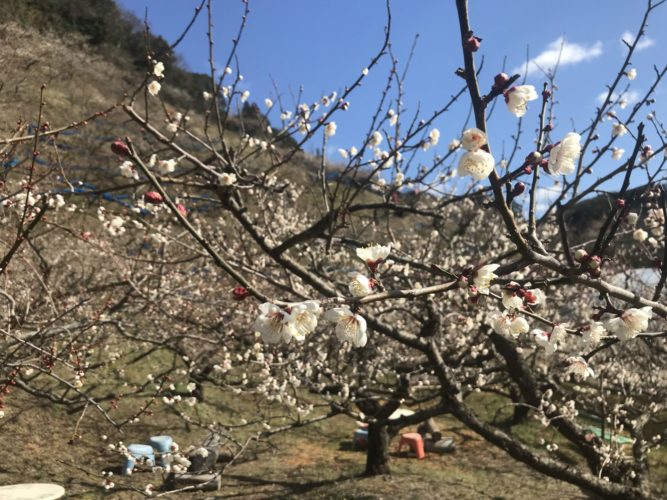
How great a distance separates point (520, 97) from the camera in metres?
1.58

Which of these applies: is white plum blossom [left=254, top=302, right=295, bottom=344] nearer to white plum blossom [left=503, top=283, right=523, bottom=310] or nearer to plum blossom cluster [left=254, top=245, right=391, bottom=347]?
plum blossom cluster [left=254, top=245, right=391, bottom=347]

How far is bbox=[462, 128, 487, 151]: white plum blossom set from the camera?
56.8 inches

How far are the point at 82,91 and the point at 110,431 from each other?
2014 cm

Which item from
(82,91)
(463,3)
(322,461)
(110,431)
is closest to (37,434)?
(110,431)

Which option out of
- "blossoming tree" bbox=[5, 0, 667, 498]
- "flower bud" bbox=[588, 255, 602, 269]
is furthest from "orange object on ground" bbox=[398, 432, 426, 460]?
"flower bud" bbox=[588, 255, 602, 269]

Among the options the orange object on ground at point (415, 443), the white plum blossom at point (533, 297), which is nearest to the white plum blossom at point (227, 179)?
the white plum blossom at point (533, 297)

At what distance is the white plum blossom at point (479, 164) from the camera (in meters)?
1.45

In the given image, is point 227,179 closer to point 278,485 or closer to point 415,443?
point 278,485

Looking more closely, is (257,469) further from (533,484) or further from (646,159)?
(646,159)

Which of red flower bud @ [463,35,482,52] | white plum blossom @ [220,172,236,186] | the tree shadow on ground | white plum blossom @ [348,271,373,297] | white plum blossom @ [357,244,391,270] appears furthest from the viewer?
the tree shadow on ground

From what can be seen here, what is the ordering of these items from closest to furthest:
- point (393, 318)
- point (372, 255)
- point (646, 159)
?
1. point (372, 255)
2. point (646, 159)
3. point (393, 318)

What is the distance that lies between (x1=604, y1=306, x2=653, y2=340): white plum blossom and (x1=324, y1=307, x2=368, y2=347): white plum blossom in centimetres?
102

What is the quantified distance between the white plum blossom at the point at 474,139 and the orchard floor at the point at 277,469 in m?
4.60

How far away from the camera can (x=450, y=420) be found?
1086 cm
